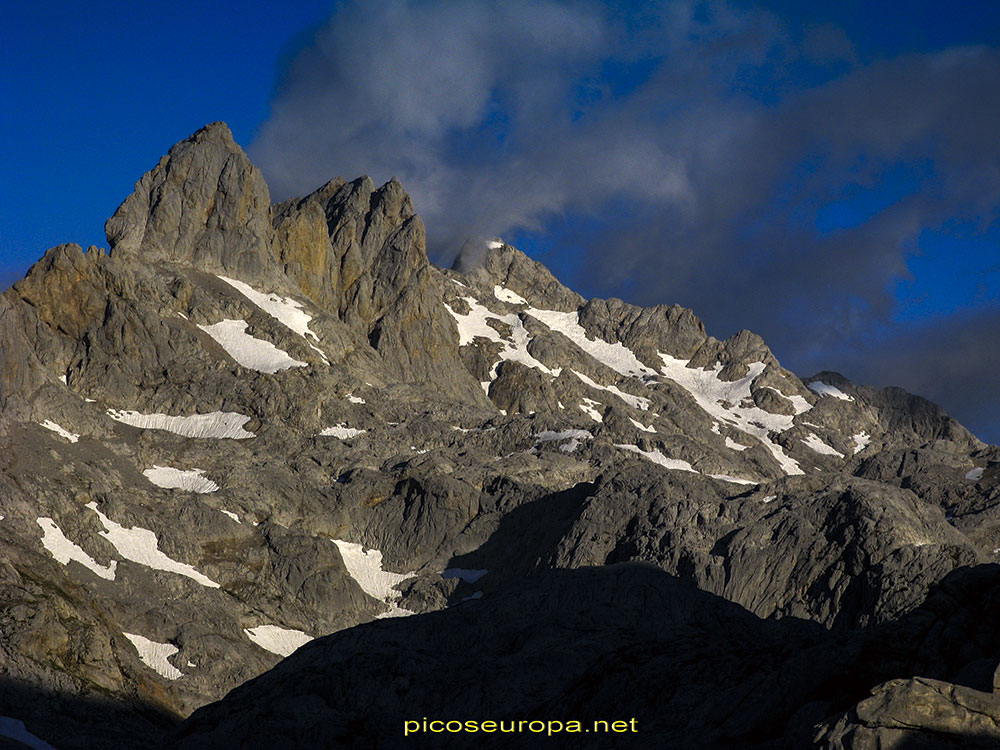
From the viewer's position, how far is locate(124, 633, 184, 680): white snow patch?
12012 centimetres

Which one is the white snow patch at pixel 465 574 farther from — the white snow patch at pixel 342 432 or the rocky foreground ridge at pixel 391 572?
the white snow patch at pixel 342 432

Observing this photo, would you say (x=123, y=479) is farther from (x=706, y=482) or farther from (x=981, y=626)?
(x=981, y=626)

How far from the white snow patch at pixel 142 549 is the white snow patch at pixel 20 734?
4914cm

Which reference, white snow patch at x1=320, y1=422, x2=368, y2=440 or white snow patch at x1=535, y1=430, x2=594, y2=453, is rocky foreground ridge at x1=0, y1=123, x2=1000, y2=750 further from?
white snow patch at x1=320, y1=422, x2=368, y2=440

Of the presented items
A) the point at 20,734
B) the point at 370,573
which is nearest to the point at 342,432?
the point at 370,573

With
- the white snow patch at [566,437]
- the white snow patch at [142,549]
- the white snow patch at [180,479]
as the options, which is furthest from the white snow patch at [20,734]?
the white snow patch at [566,437]

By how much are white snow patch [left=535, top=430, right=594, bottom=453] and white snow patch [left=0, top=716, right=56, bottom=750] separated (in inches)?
4426

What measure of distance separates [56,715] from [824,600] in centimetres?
8215

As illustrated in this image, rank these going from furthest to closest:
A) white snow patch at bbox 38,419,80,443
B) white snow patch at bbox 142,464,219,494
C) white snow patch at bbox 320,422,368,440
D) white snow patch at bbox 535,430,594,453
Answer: white snow patch at bbox 535,430,594,453 → white snow patch at bbox 320,422,368,440 → white snow patch at bbox 142,464,219,494 → white snow patch at bbox 38,419,80,443

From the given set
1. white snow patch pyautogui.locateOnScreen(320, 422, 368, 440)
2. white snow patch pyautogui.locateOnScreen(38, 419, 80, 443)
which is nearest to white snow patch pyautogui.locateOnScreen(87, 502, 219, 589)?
white snow patch pyautogui.locateOnScreen(38, 419, 80, 443)

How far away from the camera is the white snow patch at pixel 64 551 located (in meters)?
132

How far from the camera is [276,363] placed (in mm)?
198125

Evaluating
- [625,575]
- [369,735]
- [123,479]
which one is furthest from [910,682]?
[123,479]

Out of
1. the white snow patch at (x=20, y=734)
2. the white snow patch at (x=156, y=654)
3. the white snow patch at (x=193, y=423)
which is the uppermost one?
the white snow patch at (x=193, y=423)
